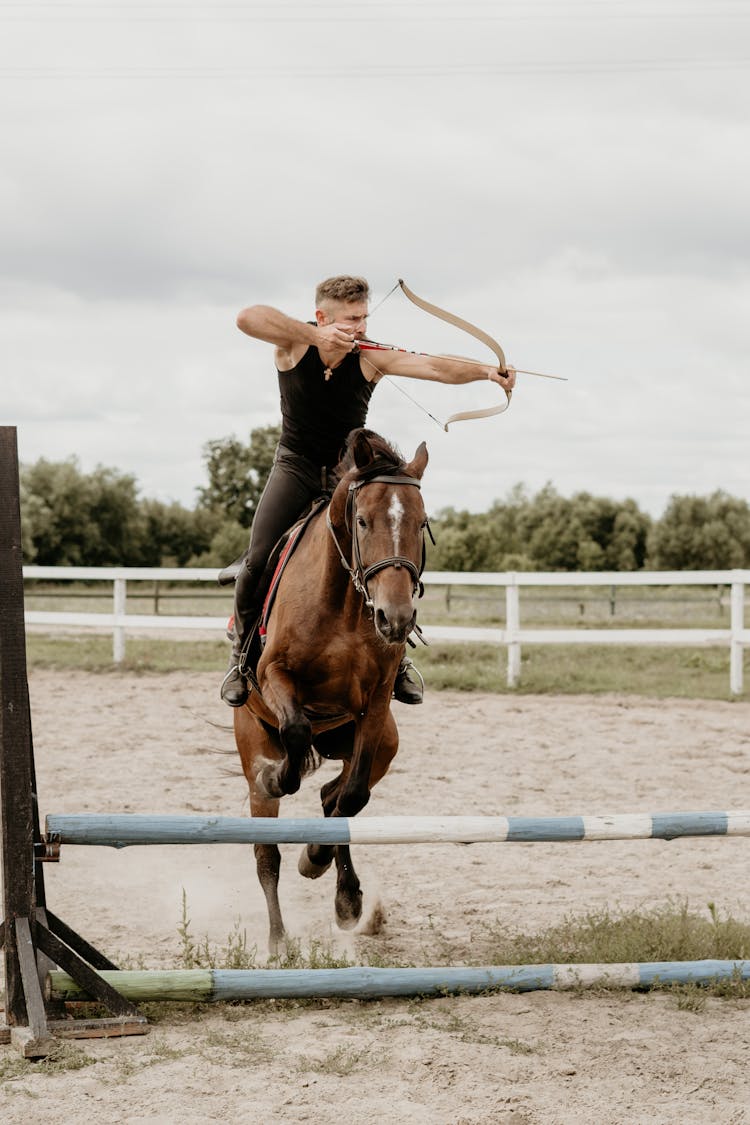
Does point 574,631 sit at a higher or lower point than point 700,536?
lower

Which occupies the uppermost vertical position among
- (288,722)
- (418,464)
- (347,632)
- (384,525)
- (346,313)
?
(346,313)

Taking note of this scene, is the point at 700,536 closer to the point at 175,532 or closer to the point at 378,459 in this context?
the point at 175,532

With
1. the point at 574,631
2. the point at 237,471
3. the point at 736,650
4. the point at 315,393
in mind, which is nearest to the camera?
the point at 315,393

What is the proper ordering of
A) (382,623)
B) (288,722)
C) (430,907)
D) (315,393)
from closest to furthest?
(382,623) < (288,722) < (315,393) < (430,907)

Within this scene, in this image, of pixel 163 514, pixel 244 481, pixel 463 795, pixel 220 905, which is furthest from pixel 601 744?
pixel 163 514

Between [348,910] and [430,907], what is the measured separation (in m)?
0.68

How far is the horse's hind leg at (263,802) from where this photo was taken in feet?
18.1

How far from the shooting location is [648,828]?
451 cm

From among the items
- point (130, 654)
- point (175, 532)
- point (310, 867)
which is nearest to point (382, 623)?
point (310, 867)

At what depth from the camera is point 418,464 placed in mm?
4777

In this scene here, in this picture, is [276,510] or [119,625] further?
[119,625]

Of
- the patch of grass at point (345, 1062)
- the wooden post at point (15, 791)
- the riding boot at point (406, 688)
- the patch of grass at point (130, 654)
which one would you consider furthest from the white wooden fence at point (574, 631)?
the patch of grass at point (345, 1062)

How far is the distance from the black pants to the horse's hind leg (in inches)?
24.5

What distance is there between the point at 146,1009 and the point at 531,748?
6629 mm
